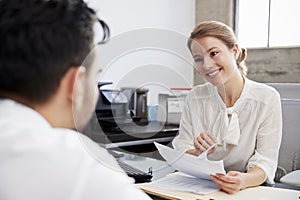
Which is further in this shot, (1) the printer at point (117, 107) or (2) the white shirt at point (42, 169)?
(1) the printer at point (117, 107)

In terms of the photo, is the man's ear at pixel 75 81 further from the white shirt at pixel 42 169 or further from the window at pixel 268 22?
the window at pixel 268 22

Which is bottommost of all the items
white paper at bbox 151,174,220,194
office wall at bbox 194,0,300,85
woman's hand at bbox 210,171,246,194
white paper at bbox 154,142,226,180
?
white paper at bbox 151,174,220,194

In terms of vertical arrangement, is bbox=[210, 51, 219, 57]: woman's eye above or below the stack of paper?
above

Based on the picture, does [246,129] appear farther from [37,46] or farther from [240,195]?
[37,46]

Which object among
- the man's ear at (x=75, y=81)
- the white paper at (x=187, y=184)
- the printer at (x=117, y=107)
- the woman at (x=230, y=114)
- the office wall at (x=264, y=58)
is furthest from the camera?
the office wall at (x=264, y=58)

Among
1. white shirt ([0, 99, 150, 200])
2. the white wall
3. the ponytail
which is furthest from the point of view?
the ponytail

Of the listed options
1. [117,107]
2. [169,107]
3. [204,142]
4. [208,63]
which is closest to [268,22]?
[169,107]

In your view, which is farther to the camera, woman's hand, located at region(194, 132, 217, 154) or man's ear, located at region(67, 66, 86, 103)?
woman's hand, located at region(194, 132, 217, 154)

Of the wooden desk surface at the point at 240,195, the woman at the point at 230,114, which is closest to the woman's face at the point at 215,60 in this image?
the woman at the point at 230,114

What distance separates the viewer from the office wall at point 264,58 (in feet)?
10.1

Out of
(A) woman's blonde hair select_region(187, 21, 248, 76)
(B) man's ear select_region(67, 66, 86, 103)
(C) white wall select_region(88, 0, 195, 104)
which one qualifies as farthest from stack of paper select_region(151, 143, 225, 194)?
(B) man's ear select_region(67, 66, 86, 103)

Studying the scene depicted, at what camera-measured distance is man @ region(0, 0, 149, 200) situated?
1.54ft

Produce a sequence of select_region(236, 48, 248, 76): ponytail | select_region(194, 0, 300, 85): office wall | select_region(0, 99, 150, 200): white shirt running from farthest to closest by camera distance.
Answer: select_region(194, 0, 300, 85): office wall → select_region(236, 48, 248, 76): ponytail → select_region(0, 99, 150, 200): white shirt

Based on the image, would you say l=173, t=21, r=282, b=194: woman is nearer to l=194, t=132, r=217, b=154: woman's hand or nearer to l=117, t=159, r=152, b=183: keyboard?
l=194, t=132, r=217, b=154: woman's hand
